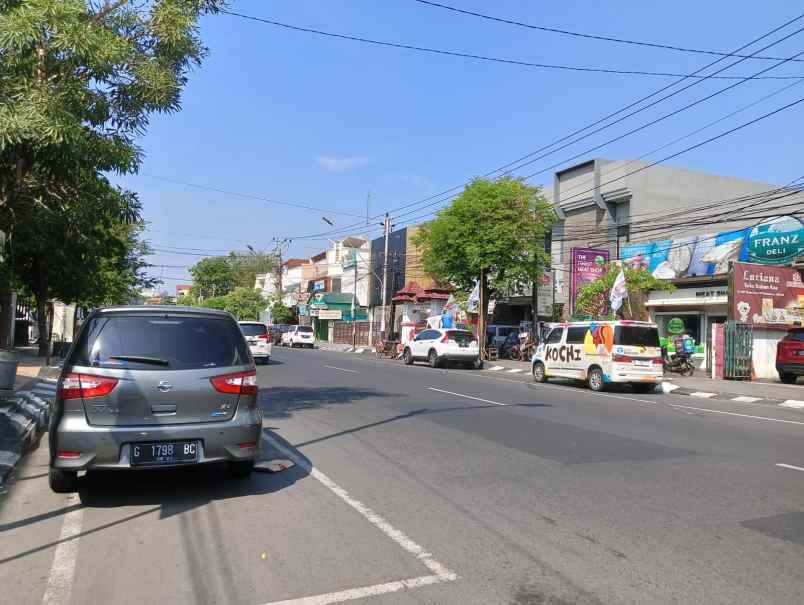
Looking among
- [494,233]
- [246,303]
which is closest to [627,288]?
[494,233]

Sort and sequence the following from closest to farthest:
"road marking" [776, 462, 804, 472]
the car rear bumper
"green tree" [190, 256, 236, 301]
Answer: the car rear bumper, "road marking" [776, 462, 804, 472], "green tree" [190, 256, 236, 301]

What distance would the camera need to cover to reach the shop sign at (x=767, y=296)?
22.9 metres

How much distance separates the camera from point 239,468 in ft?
22.5

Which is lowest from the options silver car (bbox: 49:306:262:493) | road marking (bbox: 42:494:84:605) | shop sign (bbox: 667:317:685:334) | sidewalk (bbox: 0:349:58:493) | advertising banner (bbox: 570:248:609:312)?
road marking (bbox: 42:494:84:605)

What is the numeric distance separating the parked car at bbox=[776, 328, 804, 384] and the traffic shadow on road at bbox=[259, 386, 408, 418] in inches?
489

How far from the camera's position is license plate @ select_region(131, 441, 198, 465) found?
5832 mm

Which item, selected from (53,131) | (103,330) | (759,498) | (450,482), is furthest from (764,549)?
(53,131)

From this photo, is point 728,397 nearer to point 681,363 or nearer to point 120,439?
point 681,363

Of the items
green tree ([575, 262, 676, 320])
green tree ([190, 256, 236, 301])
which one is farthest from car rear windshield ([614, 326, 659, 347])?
green tree ([190, 256, 236, 301])

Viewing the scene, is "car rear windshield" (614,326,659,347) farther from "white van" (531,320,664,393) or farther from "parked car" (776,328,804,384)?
"parked car" (776,328,804,384)

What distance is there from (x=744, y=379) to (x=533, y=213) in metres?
13.3

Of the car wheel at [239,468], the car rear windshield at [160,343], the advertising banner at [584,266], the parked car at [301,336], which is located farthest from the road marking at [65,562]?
the parked car at [301,336]

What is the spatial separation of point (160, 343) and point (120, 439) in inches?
35.8

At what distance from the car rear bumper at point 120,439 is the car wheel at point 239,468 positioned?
29.0 inches
